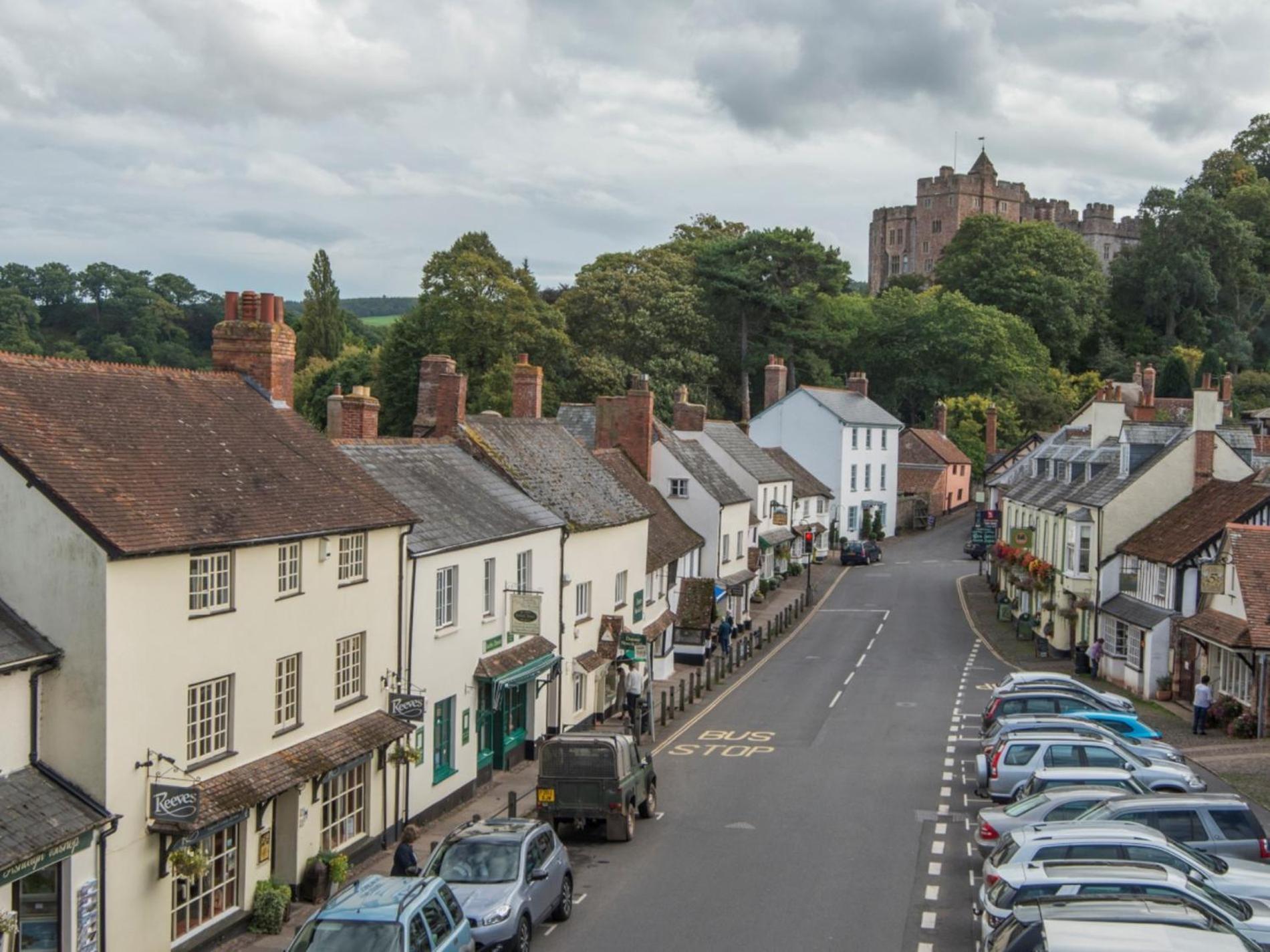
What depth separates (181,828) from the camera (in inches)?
667

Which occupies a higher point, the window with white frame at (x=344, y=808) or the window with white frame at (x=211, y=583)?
the window with white frame at (x=211, y=583)

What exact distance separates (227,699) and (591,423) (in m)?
35.6

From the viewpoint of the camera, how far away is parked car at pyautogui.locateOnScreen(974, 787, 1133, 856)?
71.8ft

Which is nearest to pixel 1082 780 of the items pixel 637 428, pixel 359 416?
pixel 359 416

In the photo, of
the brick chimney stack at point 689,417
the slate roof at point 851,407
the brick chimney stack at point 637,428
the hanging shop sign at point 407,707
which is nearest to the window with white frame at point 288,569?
the hanging shop sign at point 407,707

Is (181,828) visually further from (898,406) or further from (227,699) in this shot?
(898,406)

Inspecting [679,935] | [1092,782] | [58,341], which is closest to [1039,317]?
[58,341]

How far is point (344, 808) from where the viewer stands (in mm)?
22656

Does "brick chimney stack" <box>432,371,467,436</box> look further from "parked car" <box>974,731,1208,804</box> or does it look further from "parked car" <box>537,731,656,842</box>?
"parked car" <box>974,731,1208,804</box>

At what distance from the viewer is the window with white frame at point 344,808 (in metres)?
21.9

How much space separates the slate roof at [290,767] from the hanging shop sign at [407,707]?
0.43 ft

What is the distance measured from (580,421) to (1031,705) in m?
26.4

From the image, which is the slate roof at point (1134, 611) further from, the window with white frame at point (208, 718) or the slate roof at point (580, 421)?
the window with white frame at point (208, 718)

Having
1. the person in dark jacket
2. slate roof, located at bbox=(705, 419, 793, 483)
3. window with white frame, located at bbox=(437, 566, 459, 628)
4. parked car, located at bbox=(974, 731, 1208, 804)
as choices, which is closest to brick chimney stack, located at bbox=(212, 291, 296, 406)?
window with white frame, located at bbox=(437, 566, 459, 628)
